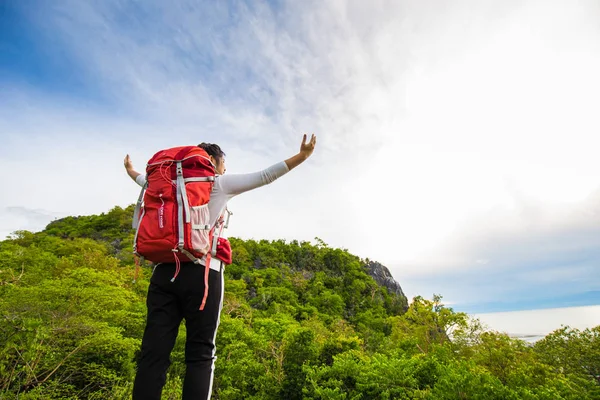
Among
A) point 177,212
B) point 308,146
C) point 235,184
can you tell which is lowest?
point 177,212

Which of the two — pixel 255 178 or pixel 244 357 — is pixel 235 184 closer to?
pixel 255 178

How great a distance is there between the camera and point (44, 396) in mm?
4914

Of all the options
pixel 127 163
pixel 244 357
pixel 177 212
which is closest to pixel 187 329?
pixel 177 212

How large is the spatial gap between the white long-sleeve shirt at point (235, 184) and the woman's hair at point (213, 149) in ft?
1.15

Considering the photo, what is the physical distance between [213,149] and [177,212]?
0.64 m

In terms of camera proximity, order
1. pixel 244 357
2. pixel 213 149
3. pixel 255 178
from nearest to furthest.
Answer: pixel 255 178 < pixel 213 149 < pixel 244 357

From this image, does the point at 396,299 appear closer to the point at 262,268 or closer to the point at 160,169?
the point at 262,268

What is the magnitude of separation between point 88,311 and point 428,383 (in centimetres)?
658

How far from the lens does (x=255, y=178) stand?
5.83 ft

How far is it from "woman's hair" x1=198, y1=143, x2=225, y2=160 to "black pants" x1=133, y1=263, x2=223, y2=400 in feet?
2.52

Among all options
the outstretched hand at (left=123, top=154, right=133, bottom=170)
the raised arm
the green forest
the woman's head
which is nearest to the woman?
the raised arm

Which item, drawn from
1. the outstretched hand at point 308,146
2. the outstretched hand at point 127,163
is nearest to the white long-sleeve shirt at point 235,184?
the outstretched hand at point 308,146

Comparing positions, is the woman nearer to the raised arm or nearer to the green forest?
the raised arm

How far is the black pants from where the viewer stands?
1574mm
